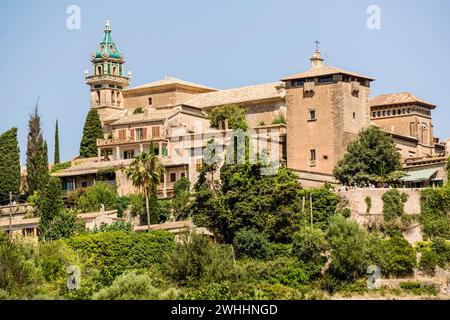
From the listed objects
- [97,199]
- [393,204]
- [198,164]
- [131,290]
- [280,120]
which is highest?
[280,120]

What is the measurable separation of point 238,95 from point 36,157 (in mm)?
13092

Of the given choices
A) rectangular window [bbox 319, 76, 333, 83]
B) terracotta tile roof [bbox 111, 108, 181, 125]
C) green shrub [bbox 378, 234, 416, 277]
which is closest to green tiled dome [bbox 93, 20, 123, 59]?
terracotta tile roof [bbox 111, 108, 181, 125]

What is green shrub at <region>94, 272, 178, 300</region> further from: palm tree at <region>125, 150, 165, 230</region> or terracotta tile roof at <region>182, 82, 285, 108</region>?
terracotta tile roof at <region>182, 82, 285, 108</region>

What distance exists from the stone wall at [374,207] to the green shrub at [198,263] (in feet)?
22.3

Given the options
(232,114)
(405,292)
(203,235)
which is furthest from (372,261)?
(232,114)

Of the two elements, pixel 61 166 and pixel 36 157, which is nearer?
pixel 36 157

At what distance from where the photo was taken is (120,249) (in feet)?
201

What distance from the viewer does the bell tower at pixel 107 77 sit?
298 ft

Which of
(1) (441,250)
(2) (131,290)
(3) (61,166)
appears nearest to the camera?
(2) (131,290)

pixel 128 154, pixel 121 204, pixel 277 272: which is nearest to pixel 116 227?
pixel 121 204

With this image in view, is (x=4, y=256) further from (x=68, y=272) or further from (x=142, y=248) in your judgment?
Result: (x=142, y=248)

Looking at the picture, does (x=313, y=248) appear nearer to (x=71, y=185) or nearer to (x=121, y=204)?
(x=121, y=204)

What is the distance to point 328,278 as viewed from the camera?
59344mm

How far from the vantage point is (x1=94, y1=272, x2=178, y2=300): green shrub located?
51.1 m
